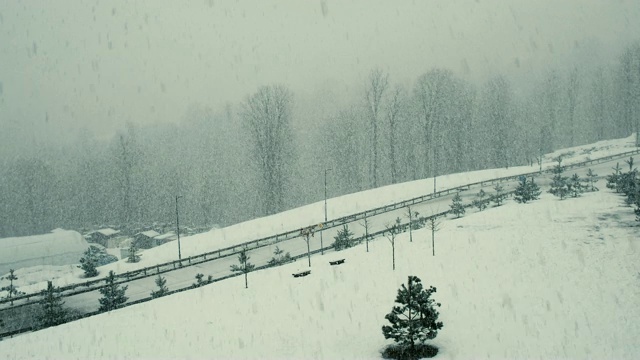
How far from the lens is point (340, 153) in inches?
3029

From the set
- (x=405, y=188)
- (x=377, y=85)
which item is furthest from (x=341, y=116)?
→ (x=405, y=188)

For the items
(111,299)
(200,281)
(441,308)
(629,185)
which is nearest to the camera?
(441,308)

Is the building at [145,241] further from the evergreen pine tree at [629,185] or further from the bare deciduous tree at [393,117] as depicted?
the evergreen pine tree at [629,185]

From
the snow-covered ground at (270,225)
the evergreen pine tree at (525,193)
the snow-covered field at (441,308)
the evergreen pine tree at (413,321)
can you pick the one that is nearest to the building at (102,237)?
the snow-covered ground at (270,225)

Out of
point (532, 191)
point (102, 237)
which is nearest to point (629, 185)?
point (532, 191)

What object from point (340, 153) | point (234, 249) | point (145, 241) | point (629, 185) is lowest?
point (234, 249)

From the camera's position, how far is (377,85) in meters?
66.8

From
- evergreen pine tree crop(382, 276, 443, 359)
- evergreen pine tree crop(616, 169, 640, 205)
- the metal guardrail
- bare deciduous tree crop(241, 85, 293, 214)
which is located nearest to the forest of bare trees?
bare deciduous tree crop(241, 85, 293, 214)

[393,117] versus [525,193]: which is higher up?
[393,117]

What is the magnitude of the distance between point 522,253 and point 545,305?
7.74 meters

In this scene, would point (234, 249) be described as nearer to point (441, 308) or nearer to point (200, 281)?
point (200, 281)

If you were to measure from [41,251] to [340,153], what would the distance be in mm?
48993

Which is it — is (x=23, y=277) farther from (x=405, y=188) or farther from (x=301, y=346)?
(x=405, y=188)

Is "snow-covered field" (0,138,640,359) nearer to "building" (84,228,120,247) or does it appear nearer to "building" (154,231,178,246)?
"building" (154,231,178,246)
